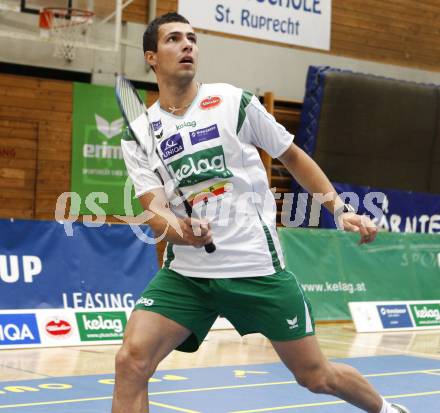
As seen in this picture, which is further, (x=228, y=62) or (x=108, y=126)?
(x=228, y=62)

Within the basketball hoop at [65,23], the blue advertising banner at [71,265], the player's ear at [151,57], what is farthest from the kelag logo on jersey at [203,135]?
the basketball hoop at [65,23]

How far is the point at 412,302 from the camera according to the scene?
38.2 ft

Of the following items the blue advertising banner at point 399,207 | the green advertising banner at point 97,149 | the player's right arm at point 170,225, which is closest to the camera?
the player's right arm at point 170,225

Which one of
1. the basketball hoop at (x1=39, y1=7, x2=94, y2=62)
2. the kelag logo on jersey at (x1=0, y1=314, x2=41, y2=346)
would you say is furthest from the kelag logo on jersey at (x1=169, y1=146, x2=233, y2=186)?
the basketball hoop at (x1=39, y1=7, x2=94, y2=62)

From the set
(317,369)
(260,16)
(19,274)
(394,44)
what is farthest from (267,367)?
(394,44)

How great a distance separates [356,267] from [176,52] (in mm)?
7968

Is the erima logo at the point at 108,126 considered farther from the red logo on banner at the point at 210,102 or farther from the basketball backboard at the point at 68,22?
the red logo on banner at the point at 210,102

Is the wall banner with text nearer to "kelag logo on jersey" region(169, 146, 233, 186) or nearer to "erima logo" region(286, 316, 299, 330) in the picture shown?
"kelag logo on jersey" region(169, 146, 233, 186)

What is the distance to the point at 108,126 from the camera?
13.5 m

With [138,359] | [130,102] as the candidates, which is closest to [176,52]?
[130,102]

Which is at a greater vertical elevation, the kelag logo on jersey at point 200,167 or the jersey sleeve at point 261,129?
the jersey sleeve at point 261,129

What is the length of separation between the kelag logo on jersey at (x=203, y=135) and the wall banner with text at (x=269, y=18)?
9.40m

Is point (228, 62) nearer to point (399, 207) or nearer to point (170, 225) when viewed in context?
point (399, 207)

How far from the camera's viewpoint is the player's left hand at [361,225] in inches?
149
